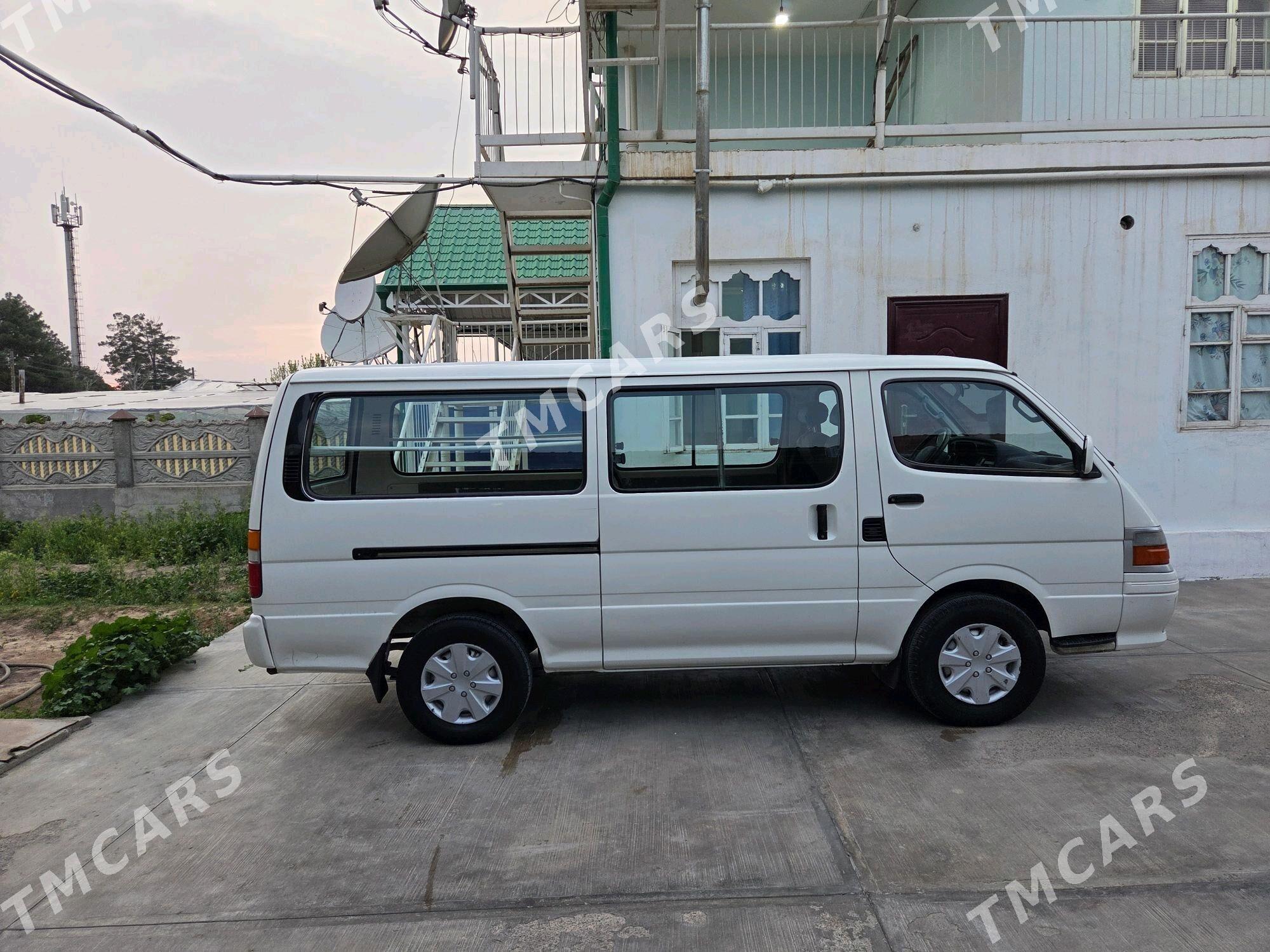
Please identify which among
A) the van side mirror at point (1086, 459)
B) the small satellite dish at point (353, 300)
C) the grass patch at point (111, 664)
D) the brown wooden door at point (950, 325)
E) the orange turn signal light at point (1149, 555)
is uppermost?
the small satellite dish at point (353, 300)

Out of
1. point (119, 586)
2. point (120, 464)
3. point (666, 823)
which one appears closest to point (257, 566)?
point (666, 823)

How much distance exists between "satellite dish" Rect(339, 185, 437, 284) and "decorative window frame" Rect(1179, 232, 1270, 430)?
7578 mm

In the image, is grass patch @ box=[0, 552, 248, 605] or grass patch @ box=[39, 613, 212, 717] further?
grass patch @ box=[0, 552, 248, 605]

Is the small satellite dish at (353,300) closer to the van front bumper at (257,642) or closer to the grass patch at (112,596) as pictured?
the grass patch at (112,596)

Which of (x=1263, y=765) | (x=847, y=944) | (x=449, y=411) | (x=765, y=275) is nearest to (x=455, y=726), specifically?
(x=449, y=411)

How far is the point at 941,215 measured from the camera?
827 cm

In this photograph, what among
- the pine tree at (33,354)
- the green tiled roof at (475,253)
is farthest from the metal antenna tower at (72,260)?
the green tiled roof at (475,253)

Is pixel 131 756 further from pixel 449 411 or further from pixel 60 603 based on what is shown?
pixel 60 603

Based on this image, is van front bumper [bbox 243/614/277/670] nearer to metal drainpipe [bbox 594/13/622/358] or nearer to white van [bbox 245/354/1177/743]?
white van [bbox 245/354/1177/743]

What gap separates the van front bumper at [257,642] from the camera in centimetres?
455

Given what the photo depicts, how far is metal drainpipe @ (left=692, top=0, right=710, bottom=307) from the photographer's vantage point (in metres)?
7.15

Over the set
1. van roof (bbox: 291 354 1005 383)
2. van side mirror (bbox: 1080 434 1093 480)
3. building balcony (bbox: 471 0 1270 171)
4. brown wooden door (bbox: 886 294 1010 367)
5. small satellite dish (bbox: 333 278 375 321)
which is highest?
building balcony (bbox: 471 0 1270 171)

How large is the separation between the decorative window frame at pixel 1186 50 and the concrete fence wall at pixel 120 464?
37.6 feet

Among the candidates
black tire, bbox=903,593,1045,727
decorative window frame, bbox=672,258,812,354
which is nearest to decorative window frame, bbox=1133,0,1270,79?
decorative window frame, bbox=672,258,812,354
